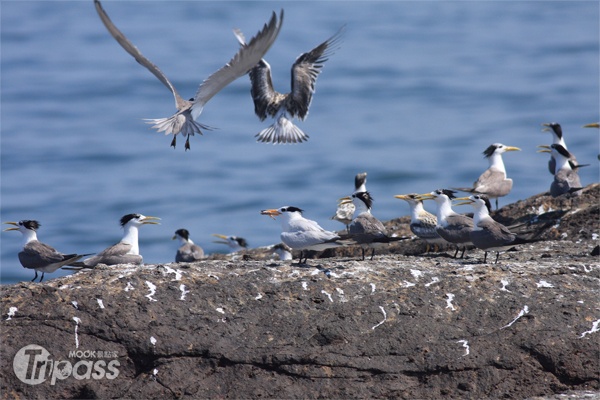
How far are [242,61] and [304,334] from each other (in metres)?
3.68

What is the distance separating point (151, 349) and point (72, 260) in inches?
86.0

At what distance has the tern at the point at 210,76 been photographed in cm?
992

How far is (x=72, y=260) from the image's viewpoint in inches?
376

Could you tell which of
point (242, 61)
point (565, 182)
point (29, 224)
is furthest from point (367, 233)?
point (565, 182)

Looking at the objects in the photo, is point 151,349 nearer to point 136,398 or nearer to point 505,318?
point 136,398

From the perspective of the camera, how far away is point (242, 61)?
34.0 ft

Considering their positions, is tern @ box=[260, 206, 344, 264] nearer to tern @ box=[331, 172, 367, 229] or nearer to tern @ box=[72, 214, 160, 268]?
tern @ box=[72, 214, 160, 268]

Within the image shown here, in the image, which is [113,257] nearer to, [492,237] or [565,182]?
[492,237]

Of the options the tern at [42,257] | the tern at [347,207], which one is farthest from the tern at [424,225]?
the tern at [42,257]

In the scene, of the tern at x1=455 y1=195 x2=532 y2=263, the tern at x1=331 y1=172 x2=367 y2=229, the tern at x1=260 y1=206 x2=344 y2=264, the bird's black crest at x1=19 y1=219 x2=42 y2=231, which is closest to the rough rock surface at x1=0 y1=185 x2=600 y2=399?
the tern at x1=260 y1=206 x2=344 y2=264

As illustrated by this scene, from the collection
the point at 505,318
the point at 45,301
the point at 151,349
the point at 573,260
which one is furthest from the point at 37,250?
the point at 573,260

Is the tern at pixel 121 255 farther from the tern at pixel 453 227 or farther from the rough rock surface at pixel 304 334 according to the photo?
the tern at pixel 453 227

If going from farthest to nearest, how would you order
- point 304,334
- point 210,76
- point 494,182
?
point 494,182 → point 210,76 → point 304,334

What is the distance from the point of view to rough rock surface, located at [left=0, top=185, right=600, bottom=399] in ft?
25.1
